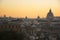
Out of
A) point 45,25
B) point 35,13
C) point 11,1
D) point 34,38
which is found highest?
point 11,1

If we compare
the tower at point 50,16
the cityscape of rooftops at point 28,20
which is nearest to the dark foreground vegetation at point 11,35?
the cityscape of rooftops at point 28,20

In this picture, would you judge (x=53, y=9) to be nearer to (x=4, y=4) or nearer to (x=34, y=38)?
(x=34, y=38)

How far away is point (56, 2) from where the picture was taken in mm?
4332

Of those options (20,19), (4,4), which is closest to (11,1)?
(4,4)

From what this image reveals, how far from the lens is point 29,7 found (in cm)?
428

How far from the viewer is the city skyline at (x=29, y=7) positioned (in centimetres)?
422

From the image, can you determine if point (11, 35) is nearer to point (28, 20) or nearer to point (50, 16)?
point (28, 20)

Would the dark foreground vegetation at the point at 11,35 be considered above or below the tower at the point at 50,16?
below

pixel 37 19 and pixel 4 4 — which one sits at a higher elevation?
pixel 4 4

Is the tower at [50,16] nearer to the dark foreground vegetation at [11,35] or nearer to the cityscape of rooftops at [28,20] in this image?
the cityscape of rooftops at [28,20]

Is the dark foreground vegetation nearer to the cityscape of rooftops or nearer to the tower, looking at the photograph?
the cityscape of rooftops

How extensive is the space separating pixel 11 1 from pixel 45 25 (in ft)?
3.03

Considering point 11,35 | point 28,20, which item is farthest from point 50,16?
point 11,35

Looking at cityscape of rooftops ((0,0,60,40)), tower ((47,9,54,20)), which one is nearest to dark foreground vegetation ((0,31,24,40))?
cityscape of rooftops ((0,0,60,40))
